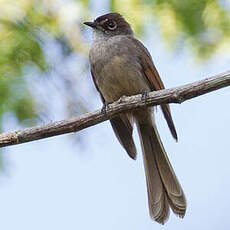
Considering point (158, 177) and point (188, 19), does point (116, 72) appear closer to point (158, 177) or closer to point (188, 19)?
point (158, 177)

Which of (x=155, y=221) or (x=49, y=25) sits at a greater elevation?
(x=49, y=25)

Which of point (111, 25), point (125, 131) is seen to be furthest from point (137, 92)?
point (111, 25)

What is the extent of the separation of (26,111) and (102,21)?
7.79 ft

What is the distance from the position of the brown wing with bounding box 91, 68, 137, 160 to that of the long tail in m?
0.12

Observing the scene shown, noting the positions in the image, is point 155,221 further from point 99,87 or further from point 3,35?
point 3,35

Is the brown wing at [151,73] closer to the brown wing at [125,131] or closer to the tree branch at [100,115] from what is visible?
the brown wing at [125,131]

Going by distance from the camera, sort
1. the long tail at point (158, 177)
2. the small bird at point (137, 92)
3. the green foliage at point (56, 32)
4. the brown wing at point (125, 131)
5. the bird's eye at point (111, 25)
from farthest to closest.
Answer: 1. the bird's eye at point (111, 25)
2. the brown wing at point (125, 131)
3. the small bird at point (137, 92)
4. the long tail at point (158, 177)
5. the green foliage at point (56, 32)

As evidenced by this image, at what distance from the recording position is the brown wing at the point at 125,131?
14.9 ft

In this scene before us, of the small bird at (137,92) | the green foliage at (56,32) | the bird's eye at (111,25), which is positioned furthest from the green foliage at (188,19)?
the bird's eye at (111,25)

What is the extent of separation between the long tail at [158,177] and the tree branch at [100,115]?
1.15 metres

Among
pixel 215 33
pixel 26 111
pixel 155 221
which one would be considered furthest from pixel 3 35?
pixel 155 221

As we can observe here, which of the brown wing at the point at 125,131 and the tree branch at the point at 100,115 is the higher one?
the brown wing at the point at 125,131

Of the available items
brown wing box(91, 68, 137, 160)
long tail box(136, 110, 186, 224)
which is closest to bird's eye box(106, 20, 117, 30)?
brown wing box(91, 68, 137, 160)

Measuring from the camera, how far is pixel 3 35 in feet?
9.00
